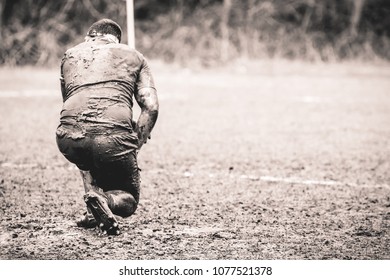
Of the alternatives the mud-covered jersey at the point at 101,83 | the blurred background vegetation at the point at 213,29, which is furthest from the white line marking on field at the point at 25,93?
the mud-covered jersey at the point at 101,83

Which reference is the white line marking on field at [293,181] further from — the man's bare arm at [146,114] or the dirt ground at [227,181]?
the man's bare arm at [146,114]

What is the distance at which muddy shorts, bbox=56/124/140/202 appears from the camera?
5512 mm

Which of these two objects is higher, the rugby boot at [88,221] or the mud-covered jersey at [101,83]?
the mud-covered jersey at [101,83]

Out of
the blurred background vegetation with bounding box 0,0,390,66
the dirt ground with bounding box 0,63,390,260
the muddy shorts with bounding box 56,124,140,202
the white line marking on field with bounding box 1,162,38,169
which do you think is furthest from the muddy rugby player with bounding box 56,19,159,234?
the blurred background vegetation with bounding box 0,0,390,66

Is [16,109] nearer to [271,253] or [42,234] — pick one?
[42,234]

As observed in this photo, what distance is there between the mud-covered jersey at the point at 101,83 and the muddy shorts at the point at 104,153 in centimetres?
6

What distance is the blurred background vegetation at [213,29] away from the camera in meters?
20.4

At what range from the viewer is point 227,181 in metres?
8.08

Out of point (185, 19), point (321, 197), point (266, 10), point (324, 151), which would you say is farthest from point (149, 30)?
point (321, 197)

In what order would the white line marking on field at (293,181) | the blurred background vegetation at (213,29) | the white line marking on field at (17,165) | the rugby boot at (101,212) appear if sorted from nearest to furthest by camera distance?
the rugby boot at (101,212), the white line marking on field at (293,181), the white line marking on field at (17,165), the blurred background vegetation at (213,29)

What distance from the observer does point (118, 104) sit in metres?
5.62

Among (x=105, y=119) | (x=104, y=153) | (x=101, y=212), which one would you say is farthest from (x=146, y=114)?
(x=101, y=212)

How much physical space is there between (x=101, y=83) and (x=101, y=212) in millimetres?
1007
